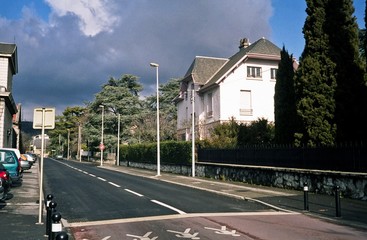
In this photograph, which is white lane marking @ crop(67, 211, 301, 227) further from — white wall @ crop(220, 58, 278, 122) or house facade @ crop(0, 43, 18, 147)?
white wall @ crop(220, 58, 278, 122)

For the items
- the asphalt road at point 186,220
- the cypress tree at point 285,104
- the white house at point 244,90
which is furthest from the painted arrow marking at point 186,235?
the white house at point 244,90

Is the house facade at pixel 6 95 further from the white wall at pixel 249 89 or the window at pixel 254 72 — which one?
the window at pixel 254 72

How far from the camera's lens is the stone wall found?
13.9 m

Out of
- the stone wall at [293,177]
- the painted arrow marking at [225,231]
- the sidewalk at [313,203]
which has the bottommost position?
the sidewalk at [313,203]

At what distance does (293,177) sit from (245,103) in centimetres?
2117

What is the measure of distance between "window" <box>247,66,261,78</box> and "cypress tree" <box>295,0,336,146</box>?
61.1ft

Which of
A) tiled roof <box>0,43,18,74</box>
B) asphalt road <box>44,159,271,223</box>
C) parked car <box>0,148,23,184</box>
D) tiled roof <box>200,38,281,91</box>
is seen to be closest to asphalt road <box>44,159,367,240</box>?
asphalt road <box>44,159,271,223</box>

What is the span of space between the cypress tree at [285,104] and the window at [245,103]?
1143cm

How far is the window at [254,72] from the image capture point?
37.8m

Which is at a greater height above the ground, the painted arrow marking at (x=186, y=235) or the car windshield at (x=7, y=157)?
the car windshield at (x=7, y=157)

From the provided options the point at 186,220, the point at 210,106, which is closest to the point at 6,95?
the point at 186,220

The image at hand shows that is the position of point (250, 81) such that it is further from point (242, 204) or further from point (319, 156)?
point (242, 204)

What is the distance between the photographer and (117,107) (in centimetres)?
6131

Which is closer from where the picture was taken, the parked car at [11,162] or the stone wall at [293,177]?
the stone wall at [293,177]
